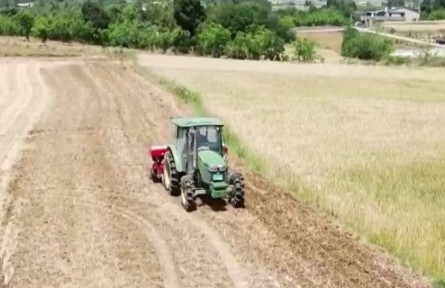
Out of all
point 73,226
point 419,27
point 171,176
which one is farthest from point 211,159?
point 419,27

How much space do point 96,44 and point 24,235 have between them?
93593 millimetres

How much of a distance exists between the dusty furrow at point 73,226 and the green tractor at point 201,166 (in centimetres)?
138

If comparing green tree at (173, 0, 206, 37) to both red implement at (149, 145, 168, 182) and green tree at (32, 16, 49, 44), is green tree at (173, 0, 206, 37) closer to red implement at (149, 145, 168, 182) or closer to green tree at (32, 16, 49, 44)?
green tree at (32, 16, 49, 44)

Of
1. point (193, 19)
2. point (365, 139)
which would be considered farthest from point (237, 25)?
point (365, 139)

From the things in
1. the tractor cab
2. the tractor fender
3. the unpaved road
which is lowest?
the unpaved road

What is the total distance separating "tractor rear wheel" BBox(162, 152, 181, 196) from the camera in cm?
1558

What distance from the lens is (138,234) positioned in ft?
44.0

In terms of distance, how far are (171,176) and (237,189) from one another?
1.75m

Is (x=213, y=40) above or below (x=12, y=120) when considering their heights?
below

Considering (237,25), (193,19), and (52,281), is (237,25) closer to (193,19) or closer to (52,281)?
(193,19)

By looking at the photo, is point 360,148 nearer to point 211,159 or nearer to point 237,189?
point 237,189

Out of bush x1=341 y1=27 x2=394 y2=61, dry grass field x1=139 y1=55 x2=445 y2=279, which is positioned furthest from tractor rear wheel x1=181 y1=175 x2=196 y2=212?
bush x1=341 y1=27 x2=394 y2=61

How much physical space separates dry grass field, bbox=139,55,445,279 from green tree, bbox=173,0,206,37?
60027 millimetres

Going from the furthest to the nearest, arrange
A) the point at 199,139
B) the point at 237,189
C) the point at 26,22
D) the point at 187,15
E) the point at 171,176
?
1. the point at 26,22
2. the point at 187,15
3. the point at 171,176
4. the point at 199,139
5. the point at 237,189
